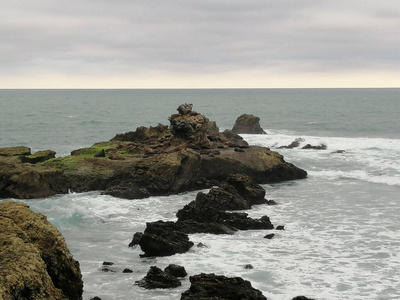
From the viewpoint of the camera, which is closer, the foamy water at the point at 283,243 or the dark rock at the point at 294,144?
the foamy water at the point at 283,243

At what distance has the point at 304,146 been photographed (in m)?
65.7

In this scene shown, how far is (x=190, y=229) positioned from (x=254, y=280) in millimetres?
7665

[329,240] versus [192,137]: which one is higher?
[192,137]

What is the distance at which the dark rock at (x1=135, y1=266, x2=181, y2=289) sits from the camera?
772 inches

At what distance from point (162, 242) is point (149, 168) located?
15.1 meters

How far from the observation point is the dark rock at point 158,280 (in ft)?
64.3

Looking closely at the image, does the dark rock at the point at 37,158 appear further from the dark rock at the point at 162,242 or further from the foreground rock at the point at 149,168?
the dark rock at the point at 162,242

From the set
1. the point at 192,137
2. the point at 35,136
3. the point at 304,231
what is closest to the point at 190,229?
the point at 304,231

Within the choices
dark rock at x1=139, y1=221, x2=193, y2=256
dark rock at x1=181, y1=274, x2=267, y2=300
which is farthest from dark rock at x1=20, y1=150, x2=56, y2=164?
dark rock at x1=181, y1=274, x2=267, y2=300

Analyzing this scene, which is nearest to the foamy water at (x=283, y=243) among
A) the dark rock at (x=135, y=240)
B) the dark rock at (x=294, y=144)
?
the dark rock at (x=135, y=240)

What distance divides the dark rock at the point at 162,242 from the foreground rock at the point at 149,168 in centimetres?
1142

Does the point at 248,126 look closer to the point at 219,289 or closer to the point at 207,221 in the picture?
the point at 207,221

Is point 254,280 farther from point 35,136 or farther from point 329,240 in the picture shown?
point 35,136

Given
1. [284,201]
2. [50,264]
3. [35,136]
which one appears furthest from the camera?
[35,136]
